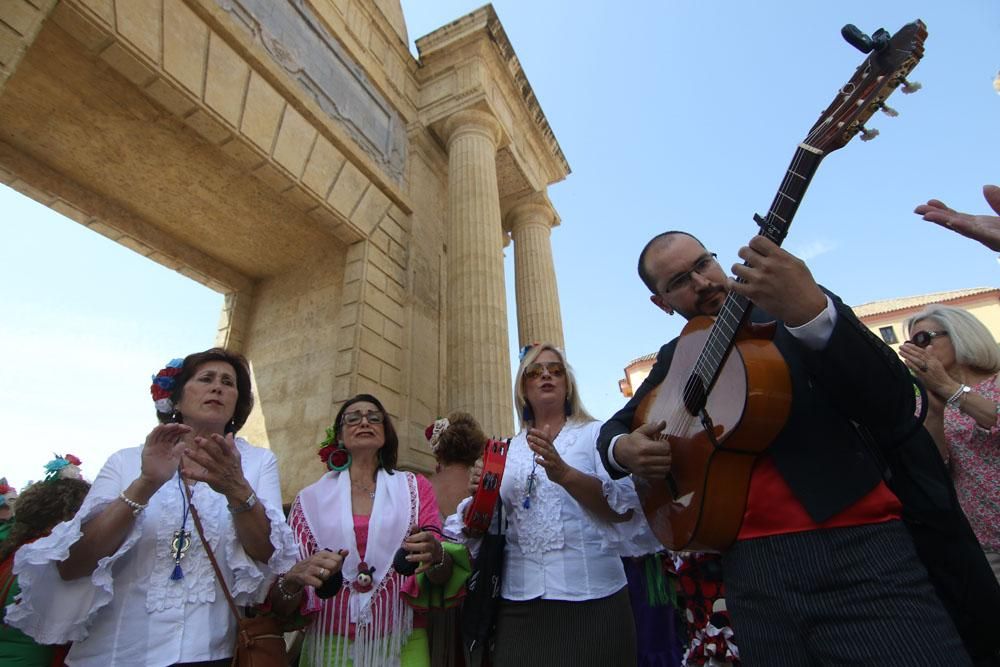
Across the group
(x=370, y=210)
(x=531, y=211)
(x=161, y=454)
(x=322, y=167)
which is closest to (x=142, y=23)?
(x=322, y=167)

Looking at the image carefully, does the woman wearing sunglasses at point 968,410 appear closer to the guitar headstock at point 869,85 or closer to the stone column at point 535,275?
the guitar headstock at point 869,85

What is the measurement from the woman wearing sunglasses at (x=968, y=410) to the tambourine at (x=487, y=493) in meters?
1.97

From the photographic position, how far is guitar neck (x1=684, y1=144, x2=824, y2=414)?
1.38 metres

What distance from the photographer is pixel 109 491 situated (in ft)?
6.51

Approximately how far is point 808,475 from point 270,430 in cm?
691

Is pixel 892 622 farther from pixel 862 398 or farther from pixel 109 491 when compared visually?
pixel 109 491

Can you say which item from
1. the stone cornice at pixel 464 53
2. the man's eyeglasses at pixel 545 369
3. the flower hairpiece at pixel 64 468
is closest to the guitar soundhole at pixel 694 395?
the man's eyeglasses at pixel 545 369

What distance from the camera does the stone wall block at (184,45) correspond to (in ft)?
16.4

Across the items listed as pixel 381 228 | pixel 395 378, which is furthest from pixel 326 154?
pixel 395 378

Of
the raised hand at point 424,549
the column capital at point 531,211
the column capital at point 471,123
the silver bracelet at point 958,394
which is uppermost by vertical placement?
the column capital at point 471,123

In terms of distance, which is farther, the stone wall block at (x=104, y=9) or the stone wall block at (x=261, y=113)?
the stone wall block at (x=261, y=113)

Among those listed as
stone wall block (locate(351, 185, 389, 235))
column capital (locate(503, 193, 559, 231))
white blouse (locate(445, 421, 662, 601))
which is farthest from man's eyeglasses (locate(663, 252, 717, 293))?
column capital (locate(503, 193, 559, 231))

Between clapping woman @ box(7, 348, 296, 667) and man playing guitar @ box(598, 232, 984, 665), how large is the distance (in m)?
1.73

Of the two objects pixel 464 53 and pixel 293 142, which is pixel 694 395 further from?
pixel 464 53
